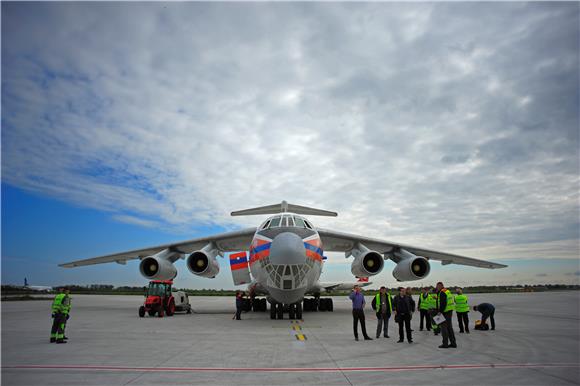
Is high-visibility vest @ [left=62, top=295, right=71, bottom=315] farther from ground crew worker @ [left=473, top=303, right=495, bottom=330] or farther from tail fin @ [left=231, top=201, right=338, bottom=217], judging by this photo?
ground crew worker @ [left=473, top=303, right=495, bottom=330]

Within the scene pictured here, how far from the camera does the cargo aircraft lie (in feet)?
35.7

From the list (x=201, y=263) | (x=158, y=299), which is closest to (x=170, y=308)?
(x=158, y=299)

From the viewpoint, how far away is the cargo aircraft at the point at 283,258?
35.7ft

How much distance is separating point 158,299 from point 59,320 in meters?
6.84

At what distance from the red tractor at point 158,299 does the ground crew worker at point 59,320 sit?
6.21 meters

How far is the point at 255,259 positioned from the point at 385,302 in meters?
4.79

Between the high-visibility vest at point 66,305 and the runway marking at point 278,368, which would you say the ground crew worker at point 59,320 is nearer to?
the high-visibility vest at point 66,305

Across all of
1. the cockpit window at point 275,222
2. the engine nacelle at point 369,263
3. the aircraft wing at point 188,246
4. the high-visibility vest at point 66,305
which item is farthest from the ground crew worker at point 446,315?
the aircraft wing at point 188,246

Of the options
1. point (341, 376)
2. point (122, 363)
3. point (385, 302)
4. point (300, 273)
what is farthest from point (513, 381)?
point (300, 273)

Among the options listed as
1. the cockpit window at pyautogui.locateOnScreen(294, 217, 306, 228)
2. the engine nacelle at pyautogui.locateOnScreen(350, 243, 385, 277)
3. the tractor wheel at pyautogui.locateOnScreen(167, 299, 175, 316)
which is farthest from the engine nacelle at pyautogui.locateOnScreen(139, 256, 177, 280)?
the engine nacelle at pyautogui.locateOnScreen(350, 243, 385, 277)

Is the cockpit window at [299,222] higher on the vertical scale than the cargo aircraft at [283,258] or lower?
higher

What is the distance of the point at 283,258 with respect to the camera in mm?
10438

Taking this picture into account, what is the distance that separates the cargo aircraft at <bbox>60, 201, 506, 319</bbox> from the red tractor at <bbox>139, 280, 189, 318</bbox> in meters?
0.78

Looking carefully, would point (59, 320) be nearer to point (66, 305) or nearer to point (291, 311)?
point (66, 305)
